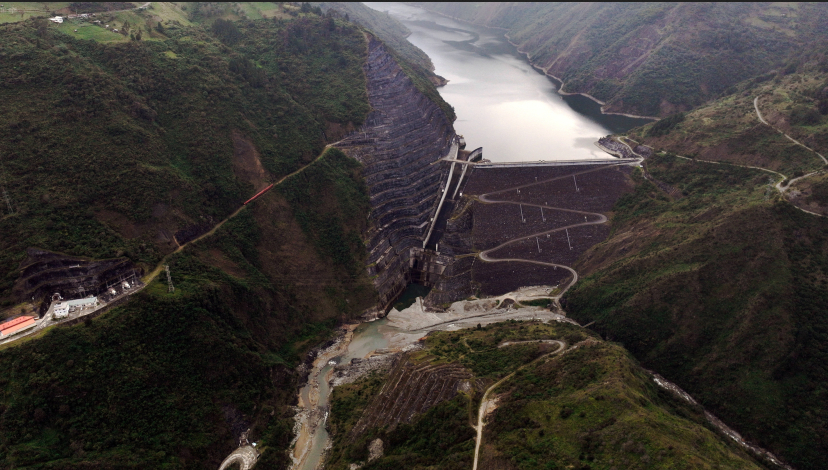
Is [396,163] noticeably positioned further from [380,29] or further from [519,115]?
[380,29]

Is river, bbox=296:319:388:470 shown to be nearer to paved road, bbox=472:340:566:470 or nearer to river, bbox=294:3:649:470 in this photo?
river, bbox=294:3:649:470

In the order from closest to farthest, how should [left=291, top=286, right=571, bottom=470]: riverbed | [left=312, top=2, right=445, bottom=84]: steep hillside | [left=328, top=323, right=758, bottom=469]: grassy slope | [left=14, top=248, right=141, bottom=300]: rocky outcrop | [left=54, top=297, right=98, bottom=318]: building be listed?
[left=328, top=323, right=758, bottom=469]: grassy slope, [left=54, top=297, right=98, bottom=318]: building, [left=14, top=248, right=141, bottom=300]: rocky outcrop, [left=291, top=286, right=571, bottom=470]: riverbed, [left=312, top=2, right=445, bottom=84]: steep hillside

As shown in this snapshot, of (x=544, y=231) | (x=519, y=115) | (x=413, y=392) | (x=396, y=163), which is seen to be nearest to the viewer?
(x=413, y=392)

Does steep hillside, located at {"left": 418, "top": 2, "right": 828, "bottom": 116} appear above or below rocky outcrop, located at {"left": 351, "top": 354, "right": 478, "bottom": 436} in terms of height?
above

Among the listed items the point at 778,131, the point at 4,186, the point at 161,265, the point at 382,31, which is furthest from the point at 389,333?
the point at 382,31

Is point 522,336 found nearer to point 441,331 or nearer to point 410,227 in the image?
point 441,331

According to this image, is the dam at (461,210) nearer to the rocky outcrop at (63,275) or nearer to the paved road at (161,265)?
the paved road at (161,265)

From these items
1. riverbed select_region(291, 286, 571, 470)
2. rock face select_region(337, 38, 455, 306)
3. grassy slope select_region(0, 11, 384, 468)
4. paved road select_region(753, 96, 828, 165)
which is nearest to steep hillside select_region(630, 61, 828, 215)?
paved road select_region(753, 96, 828, 165)
